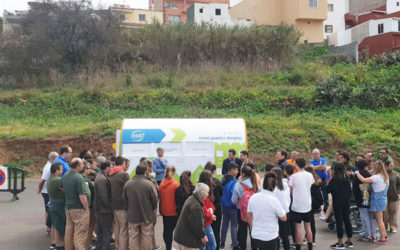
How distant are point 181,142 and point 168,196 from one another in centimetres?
523

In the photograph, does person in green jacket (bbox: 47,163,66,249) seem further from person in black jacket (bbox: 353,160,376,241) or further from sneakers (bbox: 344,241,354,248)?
person in black jacket (bbox: 353,160,376,241)

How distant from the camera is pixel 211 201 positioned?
729 centimetres

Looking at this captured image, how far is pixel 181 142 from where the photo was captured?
1272 centimetres

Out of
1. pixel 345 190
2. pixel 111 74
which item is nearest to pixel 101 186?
pixel 345 190

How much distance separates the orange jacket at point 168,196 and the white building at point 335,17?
48.2 meters

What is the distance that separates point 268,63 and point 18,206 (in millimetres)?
24183

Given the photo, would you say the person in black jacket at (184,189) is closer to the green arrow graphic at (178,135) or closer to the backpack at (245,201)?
the backpack at (245,201)

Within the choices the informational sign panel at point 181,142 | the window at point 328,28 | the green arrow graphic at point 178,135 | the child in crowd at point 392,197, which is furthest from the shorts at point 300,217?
the window at point 328,28

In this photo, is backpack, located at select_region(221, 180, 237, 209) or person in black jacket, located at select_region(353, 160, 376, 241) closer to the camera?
backpack, located at select_region(221, 180, 237, 209)

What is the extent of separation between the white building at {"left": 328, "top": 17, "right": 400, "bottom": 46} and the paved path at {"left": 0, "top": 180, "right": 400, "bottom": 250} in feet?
114

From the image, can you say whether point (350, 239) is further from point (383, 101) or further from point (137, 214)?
point (383, 101)

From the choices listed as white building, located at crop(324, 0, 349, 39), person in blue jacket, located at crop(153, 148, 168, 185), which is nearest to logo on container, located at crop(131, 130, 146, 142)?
person in blue jacket, located at crop(153, 148, 168, 185)

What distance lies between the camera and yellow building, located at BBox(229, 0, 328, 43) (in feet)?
148

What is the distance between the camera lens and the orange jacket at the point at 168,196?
7.53 meters
